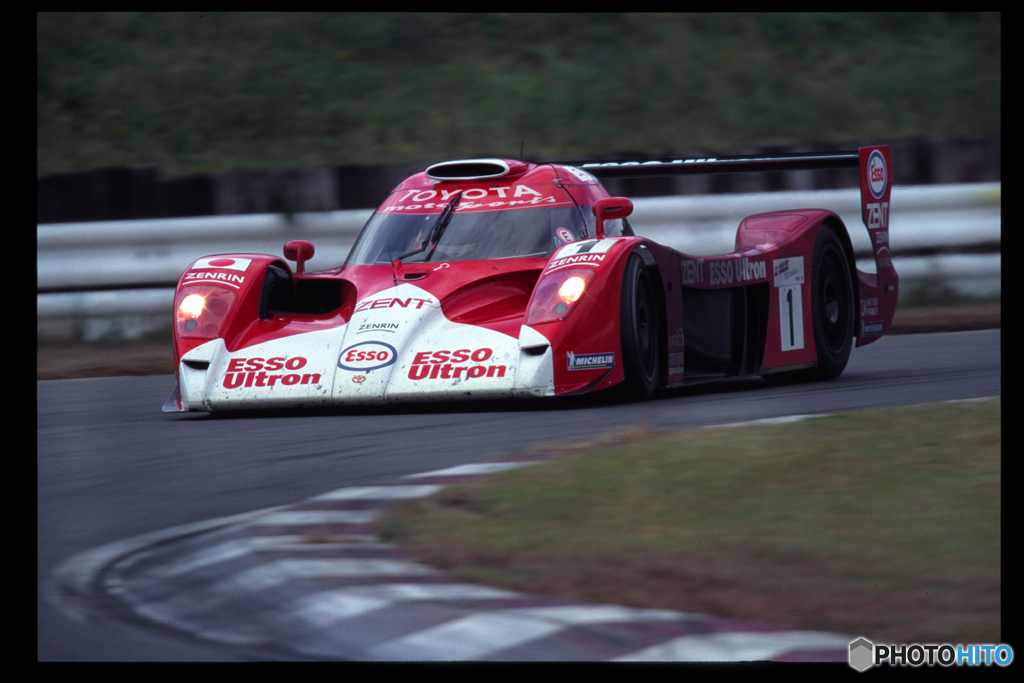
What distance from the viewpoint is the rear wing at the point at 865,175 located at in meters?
8.41

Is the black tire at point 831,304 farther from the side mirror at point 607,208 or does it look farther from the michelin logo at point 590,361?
the michelin logo at point 590,361

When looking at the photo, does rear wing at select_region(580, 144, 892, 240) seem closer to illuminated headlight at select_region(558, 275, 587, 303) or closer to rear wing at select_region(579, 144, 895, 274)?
rear wing at select_region(579, 144, 895, 274)

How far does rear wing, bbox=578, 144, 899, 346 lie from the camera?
8.41 metres

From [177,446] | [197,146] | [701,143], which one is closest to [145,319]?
[197,146]

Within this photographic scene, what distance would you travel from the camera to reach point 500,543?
12.4ft

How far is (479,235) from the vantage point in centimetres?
732

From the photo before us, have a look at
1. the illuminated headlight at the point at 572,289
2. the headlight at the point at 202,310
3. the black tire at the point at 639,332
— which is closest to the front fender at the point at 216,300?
the headlight at the point at 202,310

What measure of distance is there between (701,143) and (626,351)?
8.11m

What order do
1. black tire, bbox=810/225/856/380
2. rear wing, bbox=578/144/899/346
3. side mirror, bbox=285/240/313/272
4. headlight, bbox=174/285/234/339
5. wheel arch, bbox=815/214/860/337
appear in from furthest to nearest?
wheel arch, bbox=815/214/860/337
rear wing, bbox=578/144/899/346
black tire, bbox=810/225/856/380
side mirror, bbox=285/240/313/272
headlight, bbox=174/285/234/339

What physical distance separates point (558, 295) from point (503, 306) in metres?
0.46

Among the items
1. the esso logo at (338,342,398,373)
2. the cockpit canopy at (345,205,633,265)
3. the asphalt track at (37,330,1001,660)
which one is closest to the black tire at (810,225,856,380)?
the asphalt track at (37,330,1001,660)

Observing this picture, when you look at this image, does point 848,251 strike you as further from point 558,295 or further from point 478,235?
point 558,295

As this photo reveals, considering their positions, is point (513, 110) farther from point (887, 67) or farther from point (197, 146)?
point (887, 67)

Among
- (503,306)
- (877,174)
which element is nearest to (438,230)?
(503,306)
